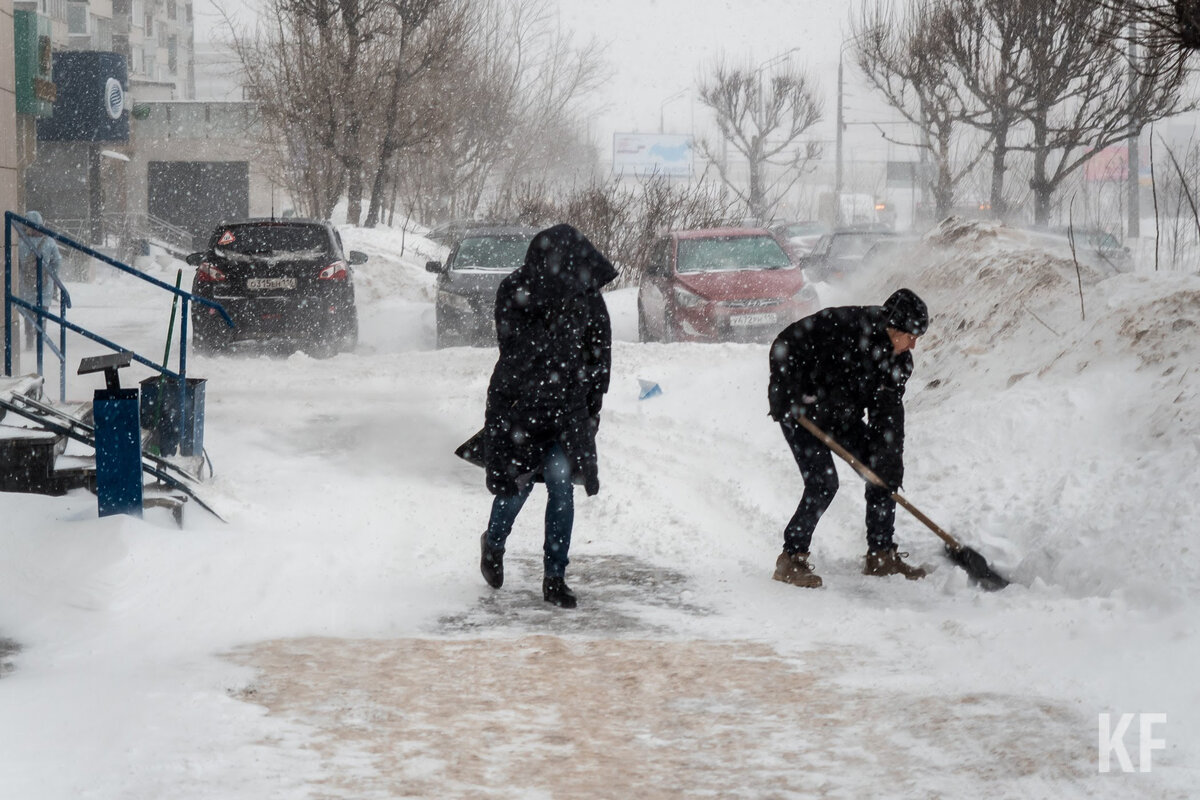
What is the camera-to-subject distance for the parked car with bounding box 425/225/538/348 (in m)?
15.4

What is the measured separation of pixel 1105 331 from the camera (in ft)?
27.1

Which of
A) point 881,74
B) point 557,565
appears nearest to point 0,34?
point 557,565

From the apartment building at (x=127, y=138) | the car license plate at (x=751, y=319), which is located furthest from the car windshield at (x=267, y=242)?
the apartment building at (x=127, y=138)

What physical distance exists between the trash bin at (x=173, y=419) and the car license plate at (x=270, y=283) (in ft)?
22.8

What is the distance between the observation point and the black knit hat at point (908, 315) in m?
5.70

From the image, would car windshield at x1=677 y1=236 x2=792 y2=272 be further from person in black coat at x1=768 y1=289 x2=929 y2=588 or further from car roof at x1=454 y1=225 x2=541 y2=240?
person in black coat at x1=768 y1=289 x2=929 y2=588

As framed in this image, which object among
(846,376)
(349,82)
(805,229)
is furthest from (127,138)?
(846,376)

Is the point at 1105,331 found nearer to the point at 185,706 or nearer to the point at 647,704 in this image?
the point at 647,704

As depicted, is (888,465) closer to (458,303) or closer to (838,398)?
(838,398)

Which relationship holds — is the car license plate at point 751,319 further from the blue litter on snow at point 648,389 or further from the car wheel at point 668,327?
the blue litter on snow at point 648,389

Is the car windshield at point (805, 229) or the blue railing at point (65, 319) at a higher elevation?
the car windshield at point (805, 229)

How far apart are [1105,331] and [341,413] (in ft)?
19.2

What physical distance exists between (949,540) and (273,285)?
32.6 ft

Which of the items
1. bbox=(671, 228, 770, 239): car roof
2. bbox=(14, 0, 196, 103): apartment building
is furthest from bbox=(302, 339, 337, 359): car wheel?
bbox=(14, 0, 196, 103): apartment building
